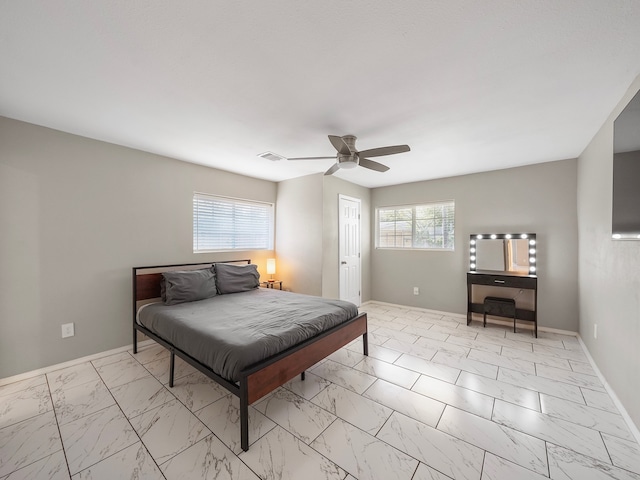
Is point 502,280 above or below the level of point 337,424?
above

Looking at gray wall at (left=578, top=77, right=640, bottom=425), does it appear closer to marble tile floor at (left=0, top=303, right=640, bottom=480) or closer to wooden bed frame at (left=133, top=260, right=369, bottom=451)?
marble tile floor at (left=0, top=303, right=640, bottom=480)

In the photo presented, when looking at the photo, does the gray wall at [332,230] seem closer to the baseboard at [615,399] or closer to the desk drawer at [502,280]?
the desk drawer at [502,280]

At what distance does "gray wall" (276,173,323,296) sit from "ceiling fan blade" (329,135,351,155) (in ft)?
5.65

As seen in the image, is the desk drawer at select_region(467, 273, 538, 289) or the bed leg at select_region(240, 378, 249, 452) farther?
the desk drawer at select_region(467, 273, 538, 289)

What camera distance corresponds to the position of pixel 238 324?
233cm

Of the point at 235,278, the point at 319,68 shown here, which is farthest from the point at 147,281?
the point at 319,68

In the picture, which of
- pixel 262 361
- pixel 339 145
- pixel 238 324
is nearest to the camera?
pixel 262 361

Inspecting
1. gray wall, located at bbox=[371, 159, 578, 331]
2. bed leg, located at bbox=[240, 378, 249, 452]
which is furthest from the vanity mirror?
bed leg, located at bbox=[240, 378, 249, 452]

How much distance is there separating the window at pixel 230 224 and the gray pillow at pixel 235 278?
58cm

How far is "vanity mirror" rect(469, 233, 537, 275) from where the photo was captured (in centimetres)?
396

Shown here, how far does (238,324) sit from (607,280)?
11.2 ft

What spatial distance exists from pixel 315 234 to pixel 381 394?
2667 millimetres

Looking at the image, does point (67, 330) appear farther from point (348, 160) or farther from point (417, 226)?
point (417, 226)

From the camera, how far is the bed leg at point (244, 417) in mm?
1689
